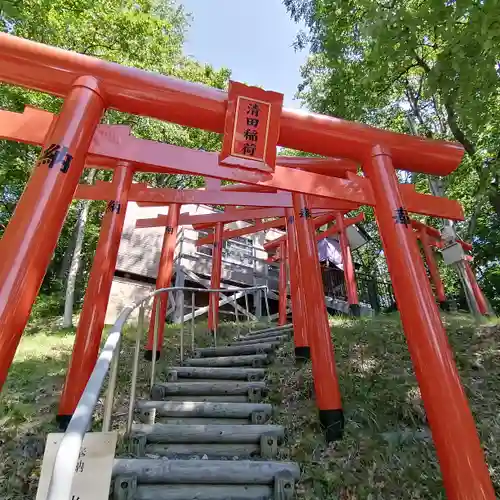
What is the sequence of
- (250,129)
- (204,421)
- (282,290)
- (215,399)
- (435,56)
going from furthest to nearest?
1. (282,290)
2. (435,56)
3. (215,399)
4. (204,421)
5. (250,129)

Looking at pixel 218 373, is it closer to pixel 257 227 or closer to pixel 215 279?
pixel 215 279

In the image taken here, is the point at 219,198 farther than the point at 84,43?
No

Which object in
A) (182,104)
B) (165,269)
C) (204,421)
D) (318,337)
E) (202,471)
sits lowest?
(202,471)

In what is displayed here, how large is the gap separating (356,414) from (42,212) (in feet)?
12.1

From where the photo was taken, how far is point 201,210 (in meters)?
17.0

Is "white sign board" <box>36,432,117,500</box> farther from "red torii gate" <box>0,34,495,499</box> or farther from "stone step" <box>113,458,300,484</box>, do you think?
"stone step" <box>113,458,300,484</box>

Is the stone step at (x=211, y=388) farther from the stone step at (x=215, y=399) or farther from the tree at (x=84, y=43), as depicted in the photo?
the tree at (x=84, y=43)

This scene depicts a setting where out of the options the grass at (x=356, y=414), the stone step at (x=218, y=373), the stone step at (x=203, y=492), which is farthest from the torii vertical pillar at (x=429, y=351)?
the stone step at (x=218, y=373)

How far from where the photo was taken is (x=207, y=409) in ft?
13.7

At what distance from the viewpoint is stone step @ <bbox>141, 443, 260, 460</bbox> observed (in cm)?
358

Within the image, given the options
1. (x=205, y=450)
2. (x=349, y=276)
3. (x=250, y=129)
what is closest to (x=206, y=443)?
(x=205, y=450)

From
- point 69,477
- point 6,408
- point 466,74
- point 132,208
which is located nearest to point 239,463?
point 69,477

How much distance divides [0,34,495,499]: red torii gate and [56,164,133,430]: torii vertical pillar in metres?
1.67

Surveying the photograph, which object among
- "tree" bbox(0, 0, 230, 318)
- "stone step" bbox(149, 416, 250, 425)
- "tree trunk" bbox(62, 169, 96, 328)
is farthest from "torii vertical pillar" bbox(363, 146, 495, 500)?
"tree trunk" bbox(62, 169, 96, 328)
